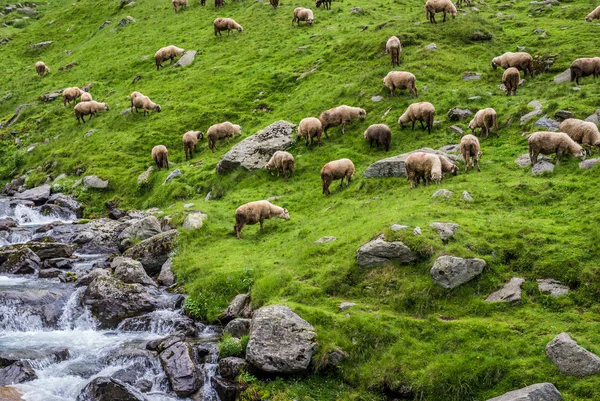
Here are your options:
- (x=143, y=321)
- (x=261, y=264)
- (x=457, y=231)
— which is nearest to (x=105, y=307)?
(x=143, y=321)

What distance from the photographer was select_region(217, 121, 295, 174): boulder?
32250mm

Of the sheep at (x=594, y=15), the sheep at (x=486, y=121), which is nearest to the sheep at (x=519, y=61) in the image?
the sheep at (x=486, y=121)

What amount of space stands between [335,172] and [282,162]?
4304 mm

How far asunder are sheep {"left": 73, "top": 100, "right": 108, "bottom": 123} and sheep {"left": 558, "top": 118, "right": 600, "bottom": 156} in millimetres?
36710

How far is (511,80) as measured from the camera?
31562 millimetres

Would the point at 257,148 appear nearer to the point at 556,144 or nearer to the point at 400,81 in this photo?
the point at 400,81

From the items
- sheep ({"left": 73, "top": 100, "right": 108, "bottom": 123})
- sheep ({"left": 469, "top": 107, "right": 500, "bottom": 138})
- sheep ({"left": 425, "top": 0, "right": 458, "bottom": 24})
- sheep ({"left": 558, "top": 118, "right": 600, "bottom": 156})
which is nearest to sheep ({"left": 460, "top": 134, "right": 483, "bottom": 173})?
sheep ({"left": 469, "top": 107, "right": 500, "bottom": 138})

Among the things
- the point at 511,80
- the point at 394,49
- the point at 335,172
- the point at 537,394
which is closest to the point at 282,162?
the point at 335,172

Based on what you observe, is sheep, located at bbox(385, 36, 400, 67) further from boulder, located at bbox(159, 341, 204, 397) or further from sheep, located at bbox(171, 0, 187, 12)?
sheep, located at bbox(171, 0, 187, 12)

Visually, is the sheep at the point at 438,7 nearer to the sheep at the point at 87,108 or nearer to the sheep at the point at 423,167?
the sheep at the point at 423,167

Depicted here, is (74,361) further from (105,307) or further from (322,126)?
(322,126)

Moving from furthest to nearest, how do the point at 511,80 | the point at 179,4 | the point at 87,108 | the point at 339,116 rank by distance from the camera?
1. the point at 179,4
2. the point at 87,108
3. the point at 339,116
4. the point at 511,80

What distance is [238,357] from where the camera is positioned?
16.9 m

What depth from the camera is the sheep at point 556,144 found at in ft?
74.8
